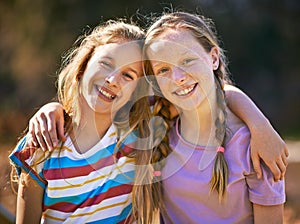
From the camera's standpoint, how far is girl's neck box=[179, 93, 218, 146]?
6.43 feet

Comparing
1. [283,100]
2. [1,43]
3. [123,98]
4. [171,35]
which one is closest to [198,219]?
[123,98]

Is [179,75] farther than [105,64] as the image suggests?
No

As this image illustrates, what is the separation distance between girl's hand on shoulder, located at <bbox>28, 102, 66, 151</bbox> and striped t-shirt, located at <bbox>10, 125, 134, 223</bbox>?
0.04 m

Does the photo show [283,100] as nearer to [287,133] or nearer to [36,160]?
[287,133]

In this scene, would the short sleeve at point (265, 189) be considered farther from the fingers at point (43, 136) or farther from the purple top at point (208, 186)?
the fingers at point (43, 136)

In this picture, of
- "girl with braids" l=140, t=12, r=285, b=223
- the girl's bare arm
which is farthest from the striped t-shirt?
the girl's bare arm

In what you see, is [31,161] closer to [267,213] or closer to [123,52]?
[123,52]

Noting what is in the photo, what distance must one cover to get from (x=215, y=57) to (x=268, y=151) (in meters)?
0.40

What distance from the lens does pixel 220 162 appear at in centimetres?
190

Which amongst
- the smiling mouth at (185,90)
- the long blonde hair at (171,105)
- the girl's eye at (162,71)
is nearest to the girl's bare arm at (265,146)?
the long blonde hair at (171,105)

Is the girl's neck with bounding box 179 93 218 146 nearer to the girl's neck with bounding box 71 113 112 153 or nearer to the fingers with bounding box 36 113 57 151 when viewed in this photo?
the girl's neck with bounding box 71 113 112 153

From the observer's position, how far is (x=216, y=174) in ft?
6.19

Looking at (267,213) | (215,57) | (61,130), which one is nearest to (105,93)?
(61,130)

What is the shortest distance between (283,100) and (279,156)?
238 inches
